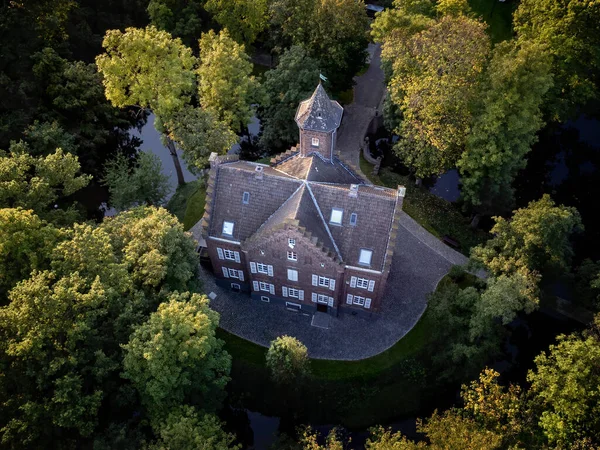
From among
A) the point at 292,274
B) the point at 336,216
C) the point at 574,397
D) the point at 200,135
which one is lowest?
the point at 574,397

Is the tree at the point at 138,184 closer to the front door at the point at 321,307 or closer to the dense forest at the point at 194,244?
the dense forest at the point at 194,244

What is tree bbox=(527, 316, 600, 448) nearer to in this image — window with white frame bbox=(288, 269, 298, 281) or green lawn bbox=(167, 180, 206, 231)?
window with white frame bbox=(288, 269, 298, 281)

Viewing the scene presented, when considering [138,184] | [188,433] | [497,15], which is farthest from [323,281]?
[497,15]

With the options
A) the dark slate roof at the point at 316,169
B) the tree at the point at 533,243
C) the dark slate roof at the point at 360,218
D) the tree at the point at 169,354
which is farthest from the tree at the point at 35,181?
the tree at the point at 533,243

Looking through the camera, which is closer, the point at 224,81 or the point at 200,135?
the point at 200,135

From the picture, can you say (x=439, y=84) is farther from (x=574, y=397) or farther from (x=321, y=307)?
(x=574, y=397)

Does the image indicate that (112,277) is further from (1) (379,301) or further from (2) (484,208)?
(2) (484,208)

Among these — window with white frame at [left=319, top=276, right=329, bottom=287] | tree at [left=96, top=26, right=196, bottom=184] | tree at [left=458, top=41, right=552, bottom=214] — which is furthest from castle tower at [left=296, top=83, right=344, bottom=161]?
tree at [left=96, top=26, right=196, bottom=184]

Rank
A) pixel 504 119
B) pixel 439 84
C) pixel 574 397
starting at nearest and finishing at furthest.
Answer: pixel 574 397 < pixel 504 119 < pixel 439 84
